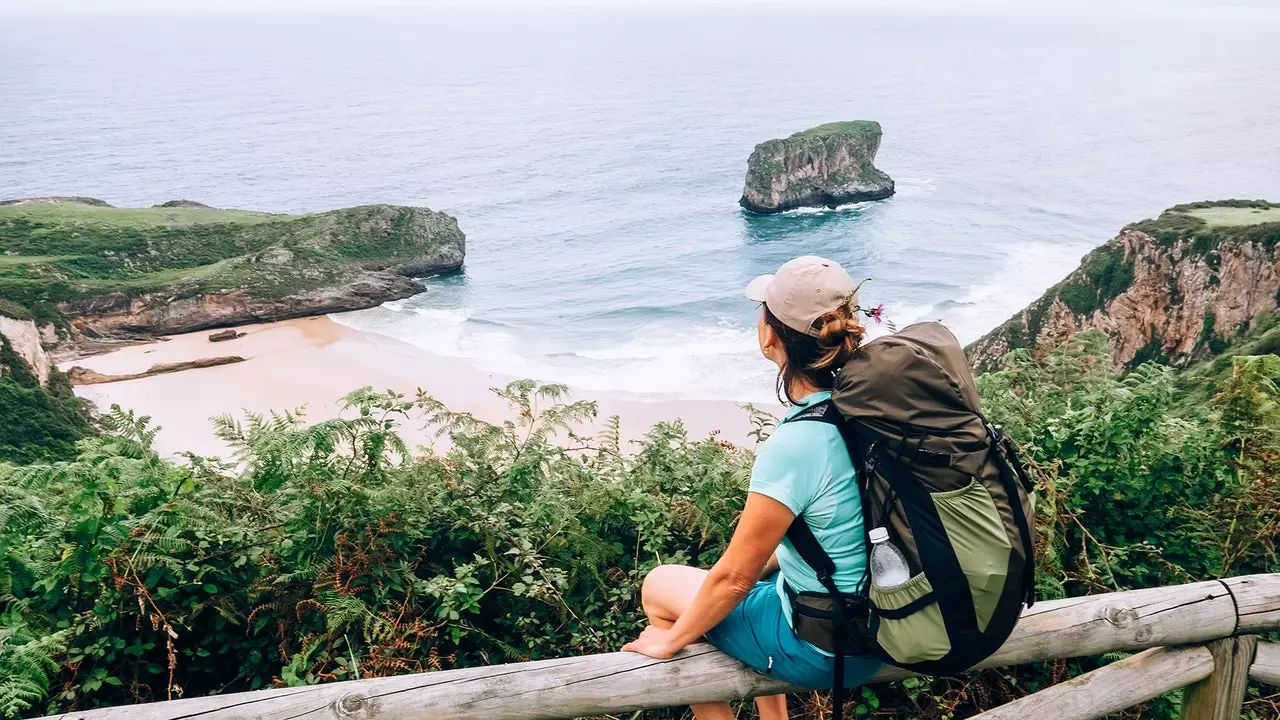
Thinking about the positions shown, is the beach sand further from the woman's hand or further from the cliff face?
the woman's hand

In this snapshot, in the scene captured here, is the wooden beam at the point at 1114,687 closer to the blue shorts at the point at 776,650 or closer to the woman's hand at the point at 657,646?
the blue shorts at the point at 776,650

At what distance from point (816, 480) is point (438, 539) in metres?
2.84

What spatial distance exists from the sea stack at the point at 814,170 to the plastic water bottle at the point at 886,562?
74357 mm

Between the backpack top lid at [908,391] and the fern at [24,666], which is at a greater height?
the backpack top lid at [908,391]

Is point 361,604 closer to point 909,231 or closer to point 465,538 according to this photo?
point 465,538

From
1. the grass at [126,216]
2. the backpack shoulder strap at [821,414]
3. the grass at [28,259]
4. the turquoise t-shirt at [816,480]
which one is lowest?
the grass at [28,259]

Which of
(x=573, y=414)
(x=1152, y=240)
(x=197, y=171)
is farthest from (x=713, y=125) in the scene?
(x=573, y=414)

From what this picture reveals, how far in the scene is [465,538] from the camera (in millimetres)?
4582

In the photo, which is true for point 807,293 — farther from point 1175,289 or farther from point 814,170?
point 814,170

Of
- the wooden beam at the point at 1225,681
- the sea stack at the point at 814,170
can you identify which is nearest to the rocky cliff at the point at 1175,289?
the wooden beam at the point at 1225,681

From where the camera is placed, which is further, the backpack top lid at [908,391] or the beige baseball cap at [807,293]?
the beige baseball cap at [807,293]

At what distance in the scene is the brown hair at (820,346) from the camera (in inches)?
97.8

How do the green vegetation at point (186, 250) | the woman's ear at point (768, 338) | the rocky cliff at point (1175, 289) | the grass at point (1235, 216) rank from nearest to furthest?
the woman's ear at point (768, 338) < the rocky cliff at point (1175, 289) < the grass at point (1235, 216) < the green vegetation at point (186, 250)

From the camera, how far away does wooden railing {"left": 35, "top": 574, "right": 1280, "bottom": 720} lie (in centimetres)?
252
